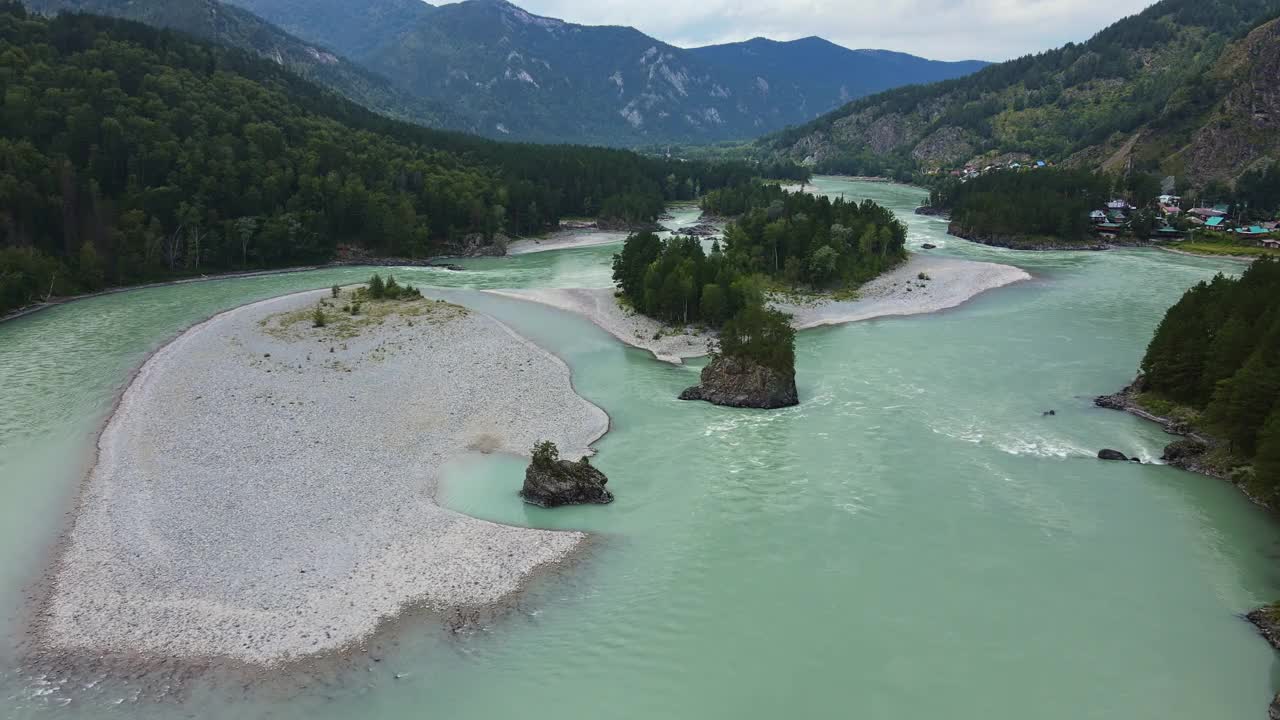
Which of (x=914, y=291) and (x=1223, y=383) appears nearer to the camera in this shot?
(x=1223, y=383)

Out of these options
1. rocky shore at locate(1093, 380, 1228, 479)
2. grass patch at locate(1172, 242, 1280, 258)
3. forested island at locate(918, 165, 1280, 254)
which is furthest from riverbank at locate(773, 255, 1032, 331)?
grass patch at locate(1172, 242, 1280, 258)

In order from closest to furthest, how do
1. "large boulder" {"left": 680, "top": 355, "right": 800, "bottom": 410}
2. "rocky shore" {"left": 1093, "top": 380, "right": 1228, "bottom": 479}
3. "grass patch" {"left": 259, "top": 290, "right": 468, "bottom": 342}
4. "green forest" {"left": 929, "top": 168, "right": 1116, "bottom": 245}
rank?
1. "rocky shore" {"left": 1093, "top": 380, "right": 1228, "bottom": 479}
2. "large boulder" {"left": 680, "top": 355, "right": 800, "bottom": 410}
3. "grass patch" {"left": 259, "top": 290, "right": 468, "bottom": 342}
4. "green forest" {"left": 929, "top": 168, "right": 1116, "bottom": 245}

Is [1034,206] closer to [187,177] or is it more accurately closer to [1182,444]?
[1182,444]

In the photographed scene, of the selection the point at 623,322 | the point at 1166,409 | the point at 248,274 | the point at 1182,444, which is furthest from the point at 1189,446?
the point at 248,274

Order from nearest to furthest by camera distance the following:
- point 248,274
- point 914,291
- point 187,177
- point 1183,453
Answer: point 1183,453 < point 914,291 < point 248,274 < point 187,177

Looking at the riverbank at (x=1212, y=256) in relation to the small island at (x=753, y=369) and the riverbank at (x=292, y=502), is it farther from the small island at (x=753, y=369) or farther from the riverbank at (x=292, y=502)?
the riverbank at (x=292, y=502)

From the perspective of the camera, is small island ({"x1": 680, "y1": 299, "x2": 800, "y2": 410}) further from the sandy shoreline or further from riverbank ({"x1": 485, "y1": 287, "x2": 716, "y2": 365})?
the sandy shoreline

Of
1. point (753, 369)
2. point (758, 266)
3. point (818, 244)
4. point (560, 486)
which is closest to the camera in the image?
point (560, 486)
